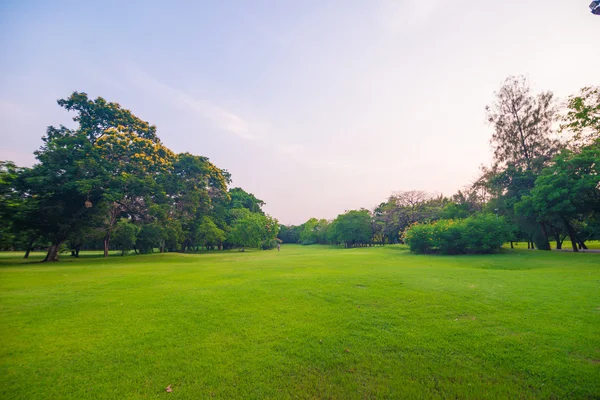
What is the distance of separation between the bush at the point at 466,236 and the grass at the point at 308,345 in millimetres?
17254

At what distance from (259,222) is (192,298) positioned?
3482cm

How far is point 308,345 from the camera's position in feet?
15.0

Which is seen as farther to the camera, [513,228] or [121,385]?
[513,228]

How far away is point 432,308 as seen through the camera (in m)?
6.37

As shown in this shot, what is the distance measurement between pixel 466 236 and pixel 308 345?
2388 cm

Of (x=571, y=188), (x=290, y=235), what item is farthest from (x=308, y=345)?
(x=290, y=235)

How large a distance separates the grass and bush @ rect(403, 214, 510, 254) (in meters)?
17.3

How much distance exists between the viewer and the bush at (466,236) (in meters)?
22.5

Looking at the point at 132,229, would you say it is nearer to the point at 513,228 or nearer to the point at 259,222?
the point at 259,222

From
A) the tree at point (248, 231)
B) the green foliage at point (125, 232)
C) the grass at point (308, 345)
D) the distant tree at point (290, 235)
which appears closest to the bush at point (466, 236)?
the grass at point (308, 345)

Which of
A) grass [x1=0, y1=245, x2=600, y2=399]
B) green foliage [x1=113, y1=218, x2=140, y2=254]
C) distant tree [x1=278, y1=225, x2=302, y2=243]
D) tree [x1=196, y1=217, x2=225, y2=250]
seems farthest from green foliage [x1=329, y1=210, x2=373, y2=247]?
distant tree [x1=278, y1=225, x2=302, y2=243]

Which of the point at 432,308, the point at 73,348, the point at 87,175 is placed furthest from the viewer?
the point at 87,175

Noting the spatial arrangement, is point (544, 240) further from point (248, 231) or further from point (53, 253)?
point (53, 253)

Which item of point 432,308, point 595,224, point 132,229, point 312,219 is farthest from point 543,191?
point 312,219
